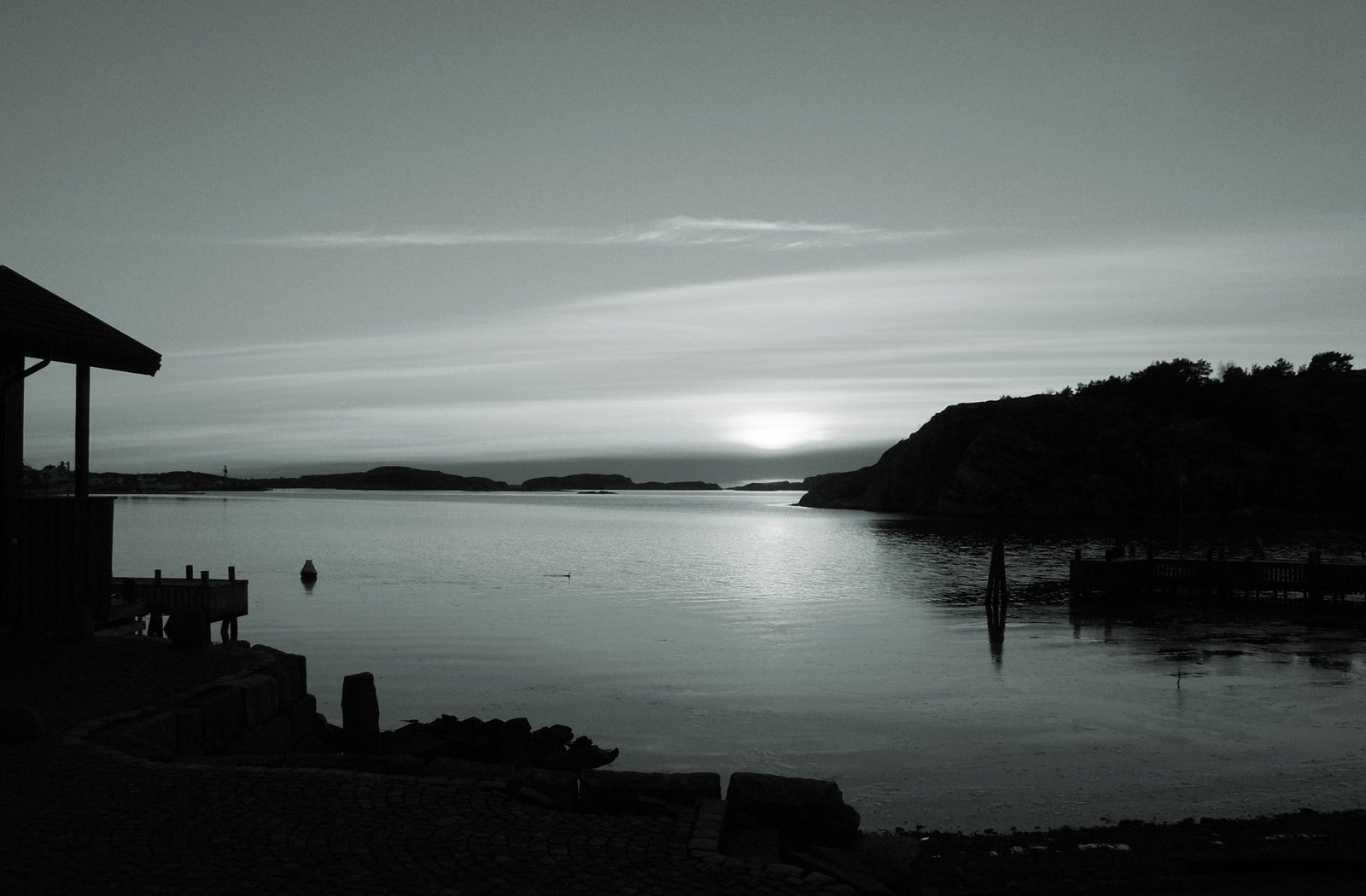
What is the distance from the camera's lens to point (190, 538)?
3910 inches

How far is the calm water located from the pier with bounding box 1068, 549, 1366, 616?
3201 mm

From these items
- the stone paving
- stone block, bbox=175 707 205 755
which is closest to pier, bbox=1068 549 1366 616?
stone block, bbox=175 707 205 755

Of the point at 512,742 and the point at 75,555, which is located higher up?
the point at 75,555

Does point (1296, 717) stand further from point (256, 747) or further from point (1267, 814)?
point (256, 747)

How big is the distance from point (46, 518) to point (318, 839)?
37.4 feet

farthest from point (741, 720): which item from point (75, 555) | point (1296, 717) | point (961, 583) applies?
point (961, 583)

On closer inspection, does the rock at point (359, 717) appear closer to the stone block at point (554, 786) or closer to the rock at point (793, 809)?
the stone block at point (554, 786)

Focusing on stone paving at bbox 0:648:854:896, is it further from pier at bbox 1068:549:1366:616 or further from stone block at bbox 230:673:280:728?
pier at bbox 1068:549:1366:616

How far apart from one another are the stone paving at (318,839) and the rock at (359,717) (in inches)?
223

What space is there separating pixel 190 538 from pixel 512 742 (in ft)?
311

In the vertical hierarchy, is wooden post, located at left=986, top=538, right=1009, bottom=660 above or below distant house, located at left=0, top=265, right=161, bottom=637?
below

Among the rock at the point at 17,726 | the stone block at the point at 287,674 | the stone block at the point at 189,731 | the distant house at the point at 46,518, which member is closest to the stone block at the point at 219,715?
the stone block at the point at 189,731

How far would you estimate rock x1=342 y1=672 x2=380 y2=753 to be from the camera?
1545 cm

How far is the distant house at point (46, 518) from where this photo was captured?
52.3ft
